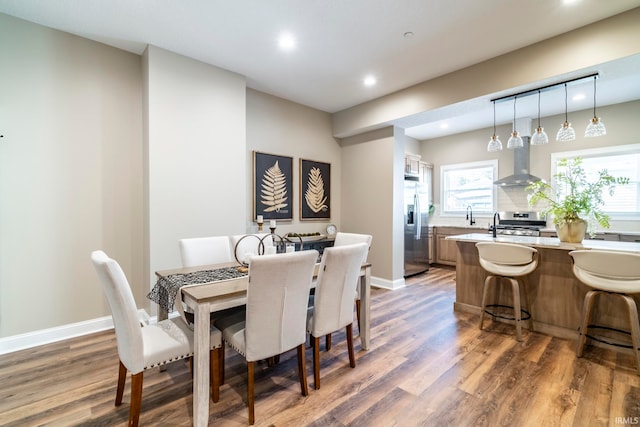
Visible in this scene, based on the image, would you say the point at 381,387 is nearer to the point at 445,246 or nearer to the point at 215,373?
the point at 215,373

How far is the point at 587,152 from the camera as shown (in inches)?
189

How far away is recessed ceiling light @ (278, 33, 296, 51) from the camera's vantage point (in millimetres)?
2850

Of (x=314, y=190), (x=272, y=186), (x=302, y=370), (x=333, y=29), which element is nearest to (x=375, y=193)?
(x=314, y=190)

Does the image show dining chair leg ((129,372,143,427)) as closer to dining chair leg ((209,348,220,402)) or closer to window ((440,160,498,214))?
dining chair leg ((209,348,220,402))

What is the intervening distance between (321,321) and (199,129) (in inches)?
103

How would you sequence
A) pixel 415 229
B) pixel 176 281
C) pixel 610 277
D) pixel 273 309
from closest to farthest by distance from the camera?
pixel 273 309, pixel 176 281, pixel 610 277, pixel 415 229

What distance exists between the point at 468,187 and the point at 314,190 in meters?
3.68

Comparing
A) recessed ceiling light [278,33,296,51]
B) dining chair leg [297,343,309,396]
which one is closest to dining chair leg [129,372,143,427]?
dining chair leg [297,343,309,396]

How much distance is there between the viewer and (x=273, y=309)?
1.71 metres

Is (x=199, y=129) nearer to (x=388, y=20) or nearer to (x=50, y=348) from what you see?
(x=388, y=20)

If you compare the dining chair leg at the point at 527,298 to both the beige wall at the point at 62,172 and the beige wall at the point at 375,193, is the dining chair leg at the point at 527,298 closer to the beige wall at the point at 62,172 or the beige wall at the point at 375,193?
the beige wall at the point at 375,193

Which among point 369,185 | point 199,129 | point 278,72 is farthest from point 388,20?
point 369,185

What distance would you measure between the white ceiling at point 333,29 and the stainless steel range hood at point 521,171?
172 centimetres

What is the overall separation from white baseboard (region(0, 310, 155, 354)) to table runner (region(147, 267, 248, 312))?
4.34ft
